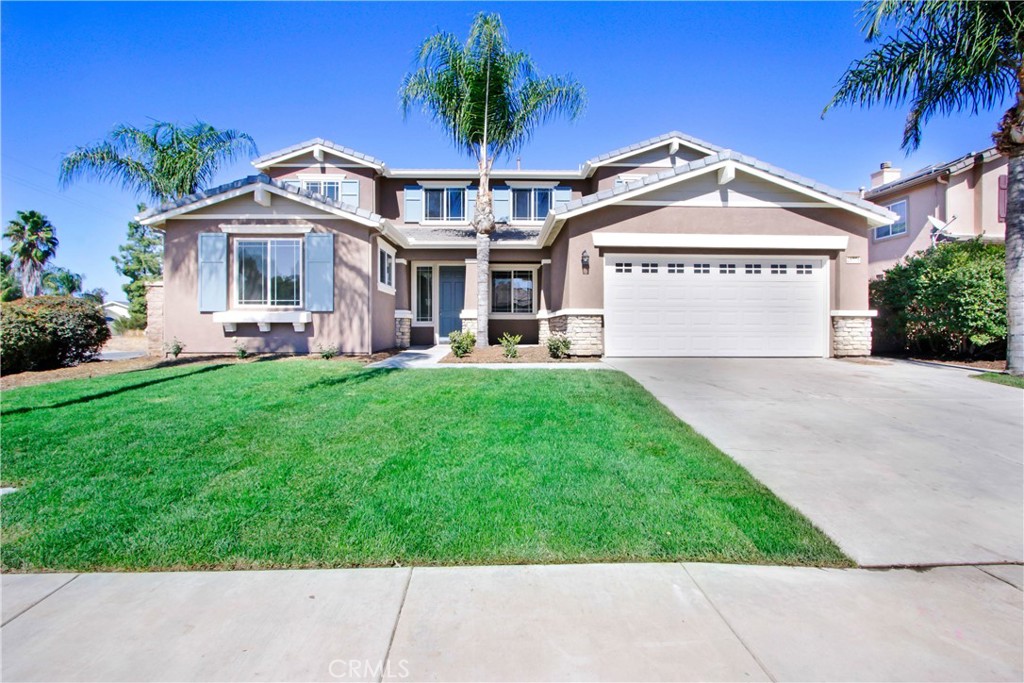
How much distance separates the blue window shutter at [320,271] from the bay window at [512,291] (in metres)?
6.14

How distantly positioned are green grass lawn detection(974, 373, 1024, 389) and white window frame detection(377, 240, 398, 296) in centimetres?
1347

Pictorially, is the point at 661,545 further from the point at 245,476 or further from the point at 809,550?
the point at 245,476

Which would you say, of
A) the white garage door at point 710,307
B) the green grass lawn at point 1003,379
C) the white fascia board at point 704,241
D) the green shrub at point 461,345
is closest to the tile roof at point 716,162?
the white fascia board at point 704,241

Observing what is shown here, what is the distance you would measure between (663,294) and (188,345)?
11988mm

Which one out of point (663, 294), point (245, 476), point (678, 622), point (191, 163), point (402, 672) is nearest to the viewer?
point (402, 672)

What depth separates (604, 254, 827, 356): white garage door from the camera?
1207 centimetres

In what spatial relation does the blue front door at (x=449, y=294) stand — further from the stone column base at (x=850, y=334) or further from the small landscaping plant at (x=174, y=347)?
the stone column base at (x=850, y=334)

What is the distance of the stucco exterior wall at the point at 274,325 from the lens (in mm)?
12312

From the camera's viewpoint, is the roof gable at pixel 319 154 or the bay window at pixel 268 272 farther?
the roof gable at pixel 319 154

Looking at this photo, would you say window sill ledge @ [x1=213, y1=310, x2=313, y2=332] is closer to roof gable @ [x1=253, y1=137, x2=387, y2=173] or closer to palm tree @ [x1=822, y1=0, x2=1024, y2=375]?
roof gable @ [x1=253, y1=137, x2=387, y2=173]

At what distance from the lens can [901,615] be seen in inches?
95.8

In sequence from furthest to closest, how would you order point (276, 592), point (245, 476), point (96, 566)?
point (245, 476) < point (96, 566) < point (276, 592)

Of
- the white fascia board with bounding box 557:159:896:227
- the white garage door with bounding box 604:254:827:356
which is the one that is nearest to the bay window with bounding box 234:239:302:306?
the white fascia board with bounding box 557:159:896:227

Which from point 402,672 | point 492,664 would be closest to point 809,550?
point 492,664
